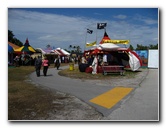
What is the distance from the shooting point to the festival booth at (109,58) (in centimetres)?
1416

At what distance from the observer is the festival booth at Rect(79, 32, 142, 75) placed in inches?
557

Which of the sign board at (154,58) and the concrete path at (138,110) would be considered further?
the sign board at (154,58)

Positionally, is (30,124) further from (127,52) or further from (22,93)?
(127,52)

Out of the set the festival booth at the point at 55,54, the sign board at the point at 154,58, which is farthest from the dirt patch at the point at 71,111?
the festival booth at the point at 55,54

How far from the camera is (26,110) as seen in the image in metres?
5.38

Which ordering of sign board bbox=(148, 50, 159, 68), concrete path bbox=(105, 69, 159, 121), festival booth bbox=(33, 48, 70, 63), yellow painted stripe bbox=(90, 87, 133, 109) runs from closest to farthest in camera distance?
1. concrete path bbox=(105, 69, 159, 121)
2. sign board bbox=(148, 50, 159, 68)
3. yellow painted stripe bbox=(90, 87, 133, 109)
4. festival booth bbox=(33, 48, 70, 63)

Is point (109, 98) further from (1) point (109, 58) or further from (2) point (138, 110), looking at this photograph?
(1) point (109, 58)

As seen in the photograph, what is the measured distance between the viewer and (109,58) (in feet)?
57.0

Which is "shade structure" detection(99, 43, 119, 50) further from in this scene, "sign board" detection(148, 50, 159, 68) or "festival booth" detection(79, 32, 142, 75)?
"sign board" detection(148, 50, 159, 68)

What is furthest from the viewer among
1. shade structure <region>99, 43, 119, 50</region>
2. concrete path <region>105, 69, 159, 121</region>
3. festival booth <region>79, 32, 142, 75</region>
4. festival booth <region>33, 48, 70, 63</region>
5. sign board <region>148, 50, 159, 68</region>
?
festival booth <region>33, 48, 70, 63</region>

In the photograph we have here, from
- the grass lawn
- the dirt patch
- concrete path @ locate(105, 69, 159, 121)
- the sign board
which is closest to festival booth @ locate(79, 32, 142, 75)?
the sign board

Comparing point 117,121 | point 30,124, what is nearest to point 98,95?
point 117,121

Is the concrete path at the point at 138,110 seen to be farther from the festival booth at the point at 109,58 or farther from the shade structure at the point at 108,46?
the shade structure at the point at 108,46
